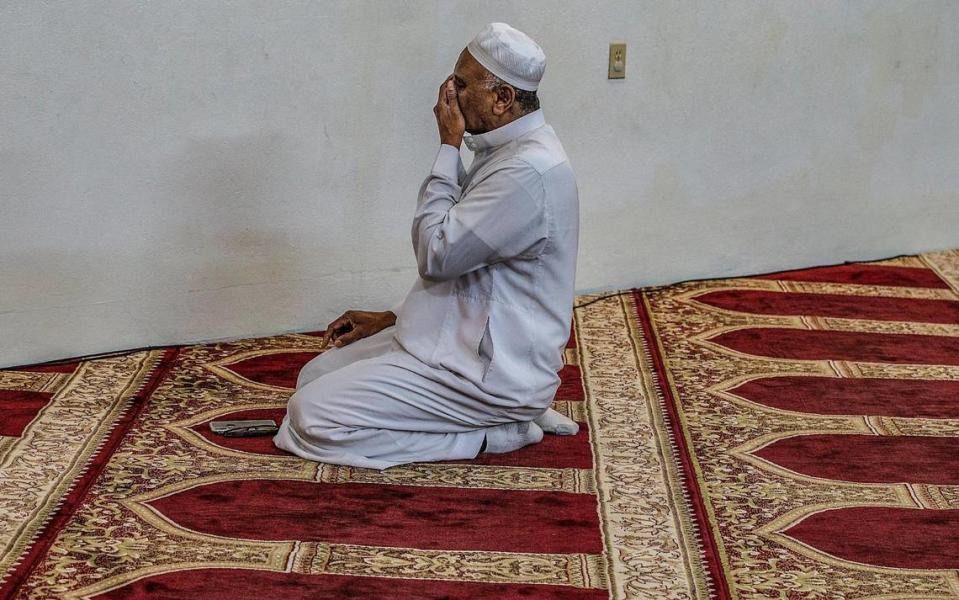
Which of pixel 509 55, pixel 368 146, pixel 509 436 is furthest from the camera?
pixel 368 146

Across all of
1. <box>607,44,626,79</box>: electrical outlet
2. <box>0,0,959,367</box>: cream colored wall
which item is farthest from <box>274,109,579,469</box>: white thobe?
<box>607,44,626,79</box>: electrical outlet

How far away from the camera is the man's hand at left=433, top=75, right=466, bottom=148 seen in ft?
9.81

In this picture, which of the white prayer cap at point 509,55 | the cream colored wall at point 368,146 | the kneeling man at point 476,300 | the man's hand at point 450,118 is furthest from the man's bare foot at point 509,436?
the cream colored wall at point 368,146

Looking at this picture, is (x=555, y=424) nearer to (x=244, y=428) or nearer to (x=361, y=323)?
(x=361, y=323)

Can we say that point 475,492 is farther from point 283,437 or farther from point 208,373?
point 208,373

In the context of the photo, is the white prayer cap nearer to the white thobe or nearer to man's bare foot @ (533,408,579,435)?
the white thobe

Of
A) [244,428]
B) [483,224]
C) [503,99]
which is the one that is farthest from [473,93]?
[244,428]

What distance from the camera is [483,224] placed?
290cm

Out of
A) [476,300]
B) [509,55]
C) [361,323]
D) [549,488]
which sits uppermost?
[509,55]

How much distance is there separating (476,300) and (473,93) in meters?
0.53

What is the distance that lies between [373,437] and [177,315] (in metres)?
1.21

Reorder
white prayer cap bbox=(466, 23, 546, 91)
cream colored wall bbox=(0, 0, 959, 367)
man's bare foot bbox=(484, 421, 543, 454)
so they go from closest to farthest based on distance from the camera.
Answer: white prayer cap bbox=(466, 23, 546, 91) → man's bare foot bbox=(484, 421, 543, 454) → cream colored wall bbox=(0, 0, 959, 367)

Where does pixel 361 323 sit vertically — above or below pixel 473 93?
below

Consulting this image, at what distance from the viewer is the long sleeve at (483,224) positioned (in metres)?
2.90
